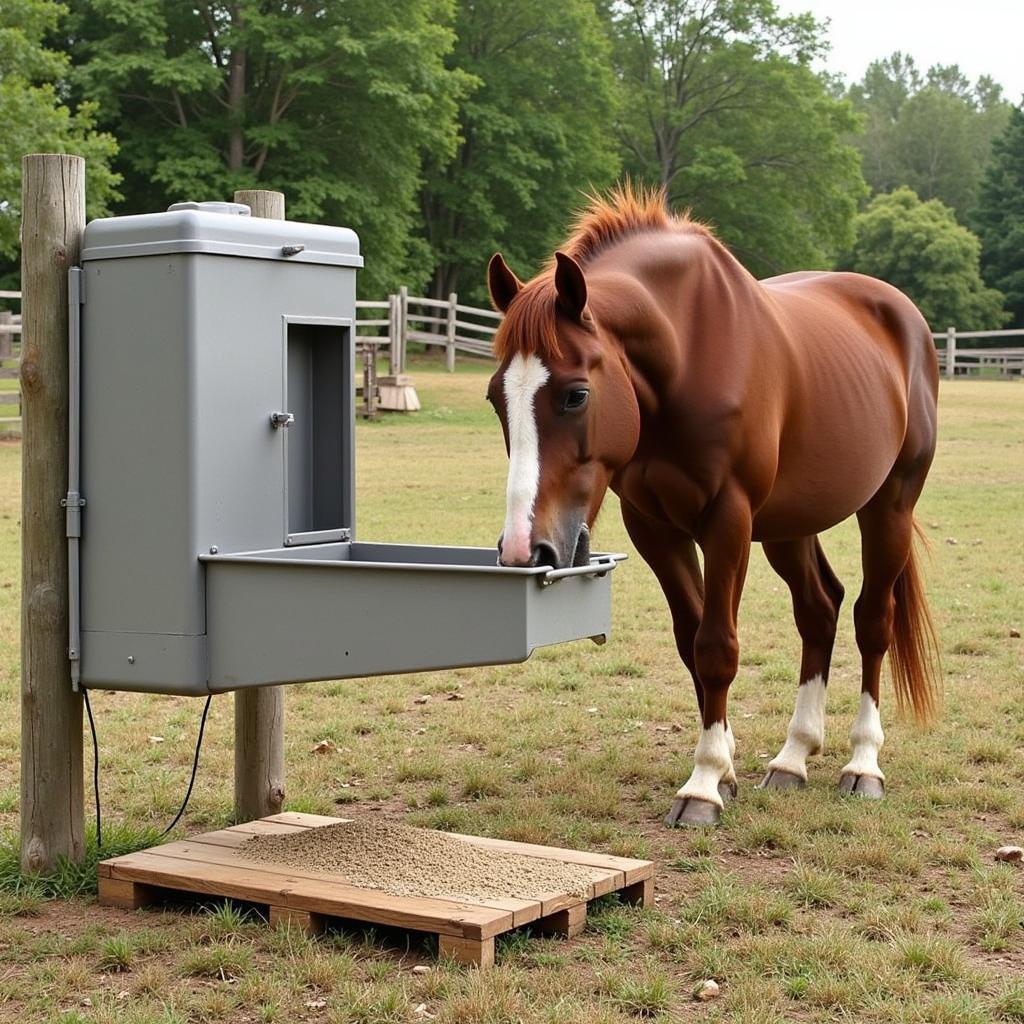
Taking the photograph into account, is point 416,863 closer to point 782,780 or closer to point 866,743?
point 782,780

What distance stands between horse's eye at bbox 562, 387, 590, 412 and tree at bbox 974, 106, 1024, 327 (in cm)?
5883

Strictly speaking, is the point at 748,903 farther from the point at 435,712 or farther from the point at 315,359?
the point at 435,712

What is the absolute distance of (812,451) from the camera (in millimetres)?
5672

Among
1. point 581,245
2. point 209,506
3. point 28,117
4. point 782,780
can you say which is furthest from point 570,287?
point 28,117

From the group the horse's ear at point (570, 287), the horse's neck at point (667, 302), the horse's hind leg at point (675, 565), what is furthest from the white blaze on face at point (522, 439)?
the horse's hind leg at point (675, 565)

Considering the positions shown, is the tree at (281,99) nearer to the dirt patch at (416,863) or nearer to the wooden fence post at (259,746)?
the wooden fence post at (259,746)

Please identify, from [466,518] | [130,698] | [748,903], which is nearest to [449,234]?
[466,518]

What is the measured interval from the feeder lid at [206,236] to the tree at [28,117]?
829 inches

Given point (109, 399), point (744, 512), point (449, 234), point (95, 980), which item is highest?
point (449, 234)

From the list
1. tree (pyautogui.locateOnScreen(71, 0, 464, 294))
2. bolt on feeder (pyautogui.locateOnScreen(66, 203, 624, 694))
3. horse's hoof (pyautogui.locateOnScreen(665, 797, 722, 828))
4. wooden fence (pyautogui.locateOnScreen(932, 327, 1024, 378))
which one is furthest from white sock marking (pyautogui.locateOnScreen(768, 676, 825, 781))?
wooden fence (pyautogui.locateOnScreen(932, 327, 1024, 378))

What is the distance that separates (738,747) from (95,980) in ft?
10.9

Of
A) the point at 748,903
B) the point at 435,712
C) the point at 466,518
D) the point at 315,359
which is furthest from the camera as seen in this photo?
the point at 466,518

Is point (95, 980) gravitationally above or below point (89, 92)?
below

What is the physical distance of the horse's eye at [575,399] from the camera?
428 centimetres
